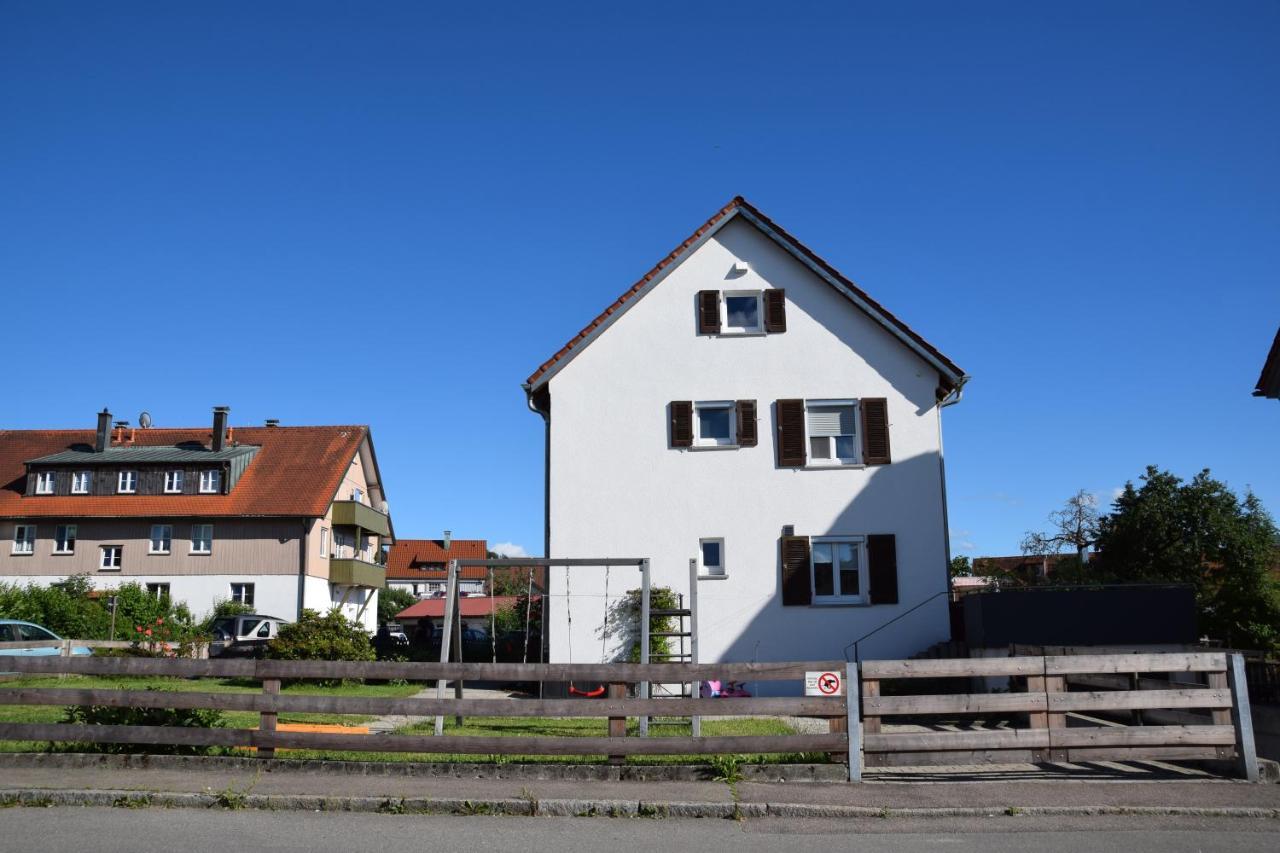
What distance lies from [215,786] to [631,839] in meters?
3.88

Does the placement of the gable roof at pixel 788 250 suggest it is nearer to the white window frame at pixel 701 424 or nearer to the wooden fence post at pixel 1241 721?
the white window frame at pixel 701 424

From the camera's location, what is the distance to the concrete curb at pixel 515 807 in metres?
8.51

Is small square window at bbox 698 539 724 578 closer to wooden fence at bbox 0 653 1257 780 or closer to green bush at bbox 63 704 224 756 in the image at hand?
wooden fence at bbox 0 653 1257 780

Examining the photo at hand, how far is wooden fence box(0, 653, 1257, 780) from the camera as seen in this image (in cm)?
964

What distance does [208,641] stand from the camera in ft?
107

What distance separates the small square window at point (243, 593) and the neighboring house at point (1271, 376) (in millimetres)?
38935

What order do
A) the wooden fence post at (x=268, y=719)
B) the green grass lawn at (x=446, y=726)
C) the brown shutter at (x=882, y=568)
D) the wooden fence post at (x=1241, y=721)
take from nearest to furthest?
1. the wooden fence post at (x=1241, y=721)
2. the wooden fence post at (x=268, y=719)
3. the green grass lawn at (x=446, y=726)
4. the brown shutter at (x=882, y=568)

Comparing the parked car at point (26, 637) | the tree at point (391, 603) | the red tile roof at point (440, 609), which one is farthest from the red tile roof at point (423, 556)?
the parked car at point (26, 637)

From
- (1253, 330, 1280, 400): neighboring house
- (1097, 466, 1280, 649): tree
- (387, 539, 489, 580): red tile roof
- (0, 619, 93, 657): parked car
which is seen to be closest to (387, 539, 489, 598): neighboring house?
(387, 539, 489, 580): red tile roof

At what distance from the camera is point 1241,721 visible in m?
9.80

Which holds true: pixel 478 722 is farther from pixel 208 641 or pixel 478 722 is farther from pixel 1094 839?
pixel 208 641

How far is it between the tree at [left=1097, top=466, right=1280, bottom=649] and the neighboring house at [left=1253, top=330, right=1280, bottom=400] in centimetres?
2975

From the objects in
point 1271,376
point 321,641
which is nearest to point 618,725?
point 1271,376

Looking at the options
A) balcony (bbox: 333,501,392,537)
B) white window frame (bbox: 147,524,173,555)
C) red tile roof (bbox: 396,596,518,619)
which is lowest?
red tile roof (bbox: 396,596,518,619)
